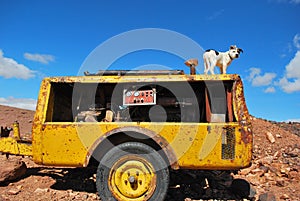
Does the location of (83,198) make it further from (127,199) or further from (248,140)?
(248,140)

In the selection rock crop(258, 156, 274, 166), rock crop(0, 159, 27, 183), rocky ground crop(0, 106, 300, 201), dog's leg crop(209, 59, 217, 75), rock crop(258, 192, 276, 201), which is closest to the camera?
rock crop(258, 192, 276, 201)

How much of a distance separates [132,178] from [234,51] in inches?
146

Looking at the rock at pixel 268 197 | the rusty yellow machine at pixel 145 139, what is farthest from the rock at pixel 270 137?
the rusty yellow machine at pixel 145 139

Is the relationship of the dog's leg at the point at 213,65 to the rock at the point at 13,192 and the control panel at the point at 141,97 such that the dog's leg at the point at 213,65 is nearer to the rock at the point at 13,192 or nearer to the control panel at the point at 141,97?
the control panel at the point at 141,97

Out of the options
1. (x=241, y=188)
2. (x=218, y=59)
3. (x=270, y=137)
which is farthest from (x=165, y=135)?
(x=270, y=137)

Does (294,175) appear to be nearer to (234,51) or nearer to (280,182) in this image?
(280,182)

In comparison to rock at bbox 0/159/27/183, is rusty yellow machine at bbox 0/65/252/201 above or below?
above

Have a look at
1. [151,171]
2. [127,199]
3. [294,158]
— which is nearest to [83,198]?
[127,199]

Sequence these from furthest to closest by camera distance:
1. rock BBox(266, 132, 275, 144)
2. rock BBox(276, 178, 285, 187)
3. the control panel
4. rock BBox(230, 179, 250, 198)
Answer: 1. rock BBox(266, 132, 275, 144)
2. rock BBox(276, 178, 285, 187)
3. rock BBox(230, 179, 250, 198)
4. the control panel

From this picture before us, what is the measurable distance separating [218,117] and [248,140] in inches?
22.1

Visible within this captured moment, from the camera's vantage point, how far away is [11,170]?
4.93 metres

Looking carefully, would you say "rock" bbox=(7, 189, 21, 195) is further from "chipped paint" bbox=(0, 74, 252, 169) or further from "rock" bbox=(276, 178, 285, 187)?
"rock" bbox=(276, 178, 285, 187)

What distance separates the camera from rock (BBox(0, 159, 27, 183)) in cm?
485

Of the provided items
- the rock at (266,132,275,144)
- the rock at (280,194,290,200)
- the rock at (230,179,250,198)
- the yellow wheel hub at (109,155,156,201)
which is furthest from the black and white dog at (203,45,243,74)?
the rock at (266,132,275,144)
